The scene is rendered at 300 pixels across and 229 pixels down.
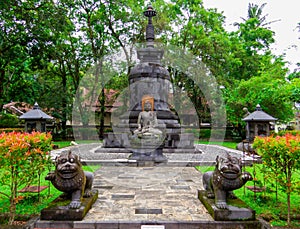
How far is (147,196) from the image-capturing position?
5.78 m

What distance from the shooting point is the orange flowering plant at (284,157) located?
4.28 meters

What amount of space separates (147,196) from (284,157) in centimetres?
289

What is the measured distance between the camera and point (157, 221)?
4.21 meters

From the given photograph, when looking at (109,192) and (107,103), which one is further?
(107,103)

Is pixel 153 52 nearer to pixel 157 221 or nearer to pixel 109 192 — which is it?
pixel 109 192

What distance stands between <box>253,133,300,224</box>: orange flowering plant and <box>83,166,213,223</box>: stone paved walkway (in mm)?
1452

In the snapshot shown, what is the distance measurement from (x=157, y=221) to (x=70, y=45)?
74.5 feet

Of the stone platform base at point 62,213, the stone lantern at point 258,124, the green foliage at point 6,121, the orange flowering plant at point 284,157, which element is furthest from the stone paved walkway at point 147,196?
the green foliage at point 6,121

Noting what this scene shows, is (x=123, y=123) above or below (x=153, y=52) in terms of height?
below

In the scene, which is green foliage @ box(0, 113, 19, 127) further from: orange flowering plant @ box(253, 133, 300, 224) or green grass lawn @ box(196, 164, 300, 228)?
orange flowering plant @ box(253, 133, 300, 224)

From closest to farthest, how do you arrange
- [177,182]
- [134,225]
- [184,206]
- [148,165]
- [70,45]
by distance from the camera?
[134,225]
[184,206]
[177,182]
[148,165]
[70,45]

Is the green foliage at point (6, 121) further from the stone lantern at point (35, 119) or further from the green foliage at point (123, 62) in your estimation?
the stone lantern at point (35, 119)

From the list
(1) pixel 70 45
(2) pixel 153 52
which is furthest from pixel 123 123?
(1) pixel 70 45

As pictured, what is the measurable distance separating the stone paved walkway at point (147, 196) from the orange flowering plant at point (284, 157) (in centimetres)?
145
